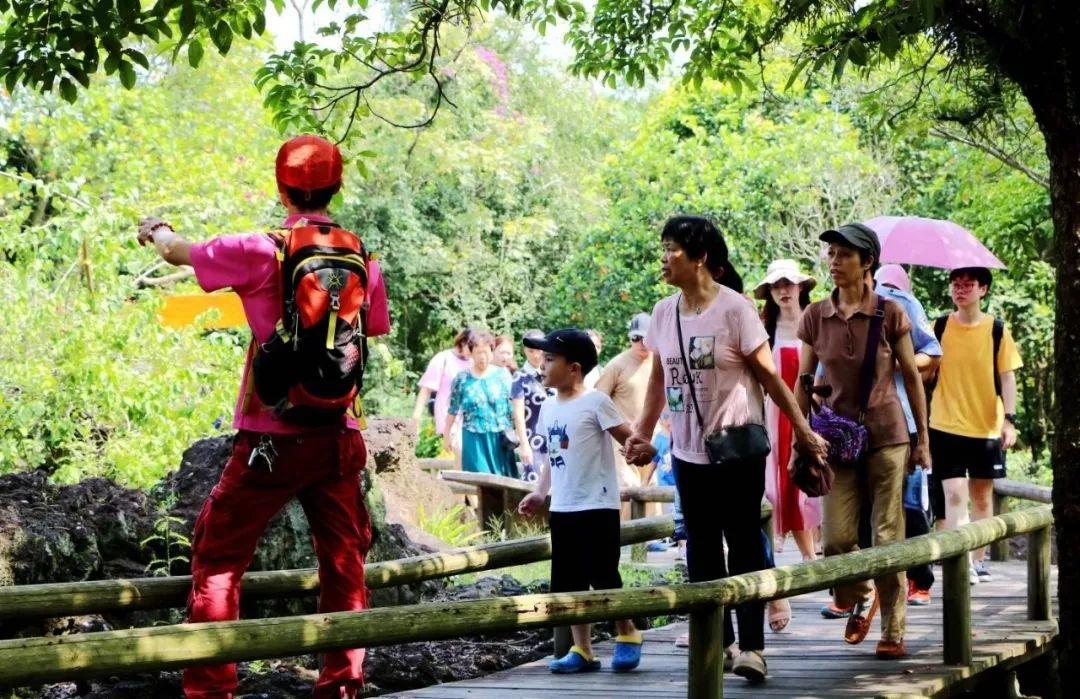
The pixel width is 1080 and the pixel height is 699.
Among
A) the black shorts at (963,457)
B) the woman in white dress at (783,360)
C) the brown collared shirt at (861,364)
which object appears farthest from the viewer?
the black shorts at (963,457)

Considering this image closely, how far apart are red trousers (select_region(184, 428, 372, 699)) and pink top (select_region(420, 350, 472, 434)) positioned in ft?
32.9

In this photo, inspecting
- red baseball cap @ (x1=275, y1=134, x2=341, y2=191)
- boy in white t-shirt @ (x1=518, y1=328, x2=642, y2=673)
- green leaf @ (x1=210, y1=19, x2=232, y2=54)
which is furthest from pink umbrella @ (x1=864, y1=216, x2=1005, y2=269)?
red baseball cap @ (x1=275, y1=134, x2=341, y2=191)

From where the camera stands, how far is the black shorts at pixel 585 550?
20.2 feet

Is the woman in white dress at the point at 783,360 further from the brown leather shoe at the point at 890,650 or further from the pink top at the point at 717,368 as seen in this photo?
the pink top at the point at 717,368

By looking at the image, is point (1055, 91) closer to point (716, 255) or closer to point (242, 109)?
point (716, 255)

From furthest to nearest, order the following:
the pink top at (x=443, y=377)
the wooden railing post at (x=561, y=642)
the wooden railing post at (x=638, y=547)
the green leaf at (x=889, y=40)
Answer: the pink top at (x=443, y=377), the wooden railing post at (x=638, y=547), the wooden railing post at (x=561, y=642), the green leaf at (x=889, y=40)

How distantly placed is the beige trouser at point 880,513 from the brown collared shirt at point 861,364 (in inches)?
4.2

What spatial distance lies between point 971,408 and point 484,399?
5960 millimetres

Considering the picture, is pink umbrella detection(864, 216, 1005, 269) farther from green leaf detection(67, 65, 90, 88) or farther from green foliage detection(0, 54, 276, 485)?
green leaf detection(67, 65, 90, 88)

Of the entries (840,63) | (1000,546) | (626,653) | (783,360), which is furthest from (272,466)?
(1000,546)

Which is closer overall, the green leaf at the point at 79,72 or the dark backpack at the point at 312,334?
the dark backpack at the point at 312,334

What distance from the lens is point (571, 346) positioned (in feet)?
20.4

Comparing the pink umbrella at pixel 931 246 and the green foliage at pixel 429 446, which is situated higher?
the pink umbrella at pixel 931 246

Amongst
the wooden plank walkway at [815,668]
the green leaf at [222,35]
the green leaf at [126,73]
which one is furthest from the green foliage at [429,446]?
the green leaf at [126,73]
